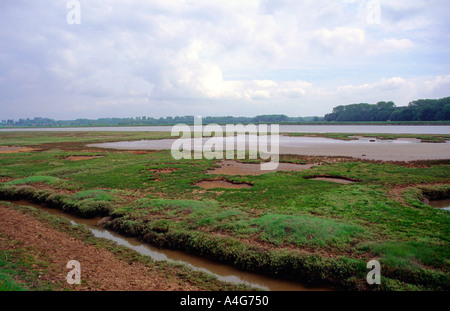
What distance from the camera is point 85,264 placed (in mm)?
8172

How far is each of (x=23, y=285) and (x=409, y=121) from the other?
147183 mm

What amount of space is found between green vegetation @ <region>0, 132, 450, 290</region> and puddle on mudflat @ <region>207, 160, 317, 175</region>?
7.03 ft

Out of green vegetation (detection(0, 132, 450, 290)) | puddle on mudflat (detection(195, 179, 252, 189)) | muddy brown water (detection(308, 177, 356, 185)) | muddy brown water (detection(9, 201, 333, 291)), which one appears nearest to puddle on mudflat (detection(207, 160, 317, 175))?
green vegetation (detection(0, 132, 450, 290))

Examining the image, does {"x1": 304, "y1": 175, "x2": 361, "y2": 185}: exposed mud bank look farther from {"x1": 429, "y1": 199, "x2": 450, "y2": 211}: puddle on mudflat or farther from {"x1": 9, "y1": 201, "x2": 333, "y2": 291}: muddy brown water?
{"x1": 9, "y1": 201, "x2": 333, "y2": 291}: muddy brown water

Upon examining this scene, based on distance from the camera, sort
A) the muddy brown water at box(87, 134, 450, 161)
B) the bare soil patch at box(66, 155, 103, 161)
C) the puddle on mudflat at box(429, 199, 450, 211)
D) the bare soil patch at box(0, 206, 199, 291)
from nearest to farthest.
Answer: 1. the bare soil patch at box(0, 206, 199, 291)
2. the puddle on mudflat at box(429, 199, 450, 211)
3. the muddy brown water at box(87, 134, 450, 161)
4. the bare soil patch at box(66, 155, 103, 161)

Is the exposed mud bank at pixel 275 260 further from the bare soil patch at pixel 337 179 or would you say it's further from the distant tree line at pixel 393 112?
the distant tree line at pixel 393 112

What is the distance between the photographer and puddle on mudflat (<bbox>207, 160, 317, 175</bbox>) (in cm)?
2254

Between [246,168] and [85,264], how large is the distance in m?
17.7

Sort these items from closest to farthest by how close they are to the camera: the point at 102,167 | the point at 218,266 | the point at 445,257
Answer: the point at 445,257
the point at 218,266
the point at 102,167

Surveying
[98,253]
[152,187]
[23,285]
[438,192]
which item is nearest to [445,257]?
[438,192]

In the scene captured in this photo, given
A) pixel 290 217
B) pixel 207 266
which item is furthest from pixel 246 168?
pixel 207 266

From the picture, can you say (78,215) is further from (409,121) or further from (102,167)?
(409,121)

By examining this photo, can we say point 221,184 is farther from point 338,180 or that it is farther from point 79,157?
point 79,157
